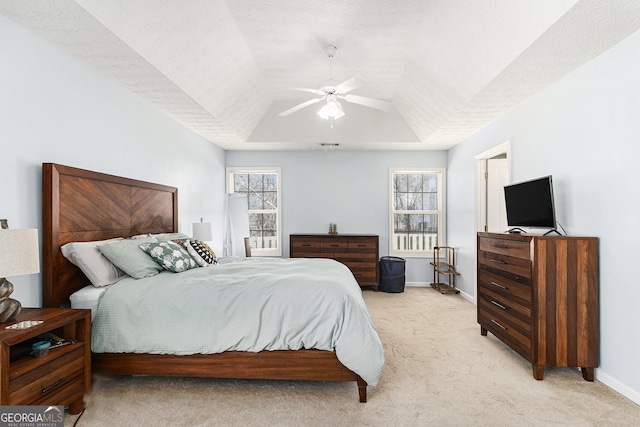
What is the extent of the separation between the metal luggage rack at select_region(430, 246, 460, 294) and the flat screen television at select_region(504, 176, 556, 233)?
7.21 ft

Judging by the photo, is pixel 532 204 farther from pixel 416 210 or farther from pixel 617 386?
pixel 416 210

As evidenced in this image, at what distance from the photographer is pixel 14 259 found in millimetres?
1649

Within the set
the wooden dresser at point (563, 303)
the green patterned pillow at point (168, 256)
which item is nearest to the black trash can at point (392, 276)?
the wooden dresser at point (563, 303)

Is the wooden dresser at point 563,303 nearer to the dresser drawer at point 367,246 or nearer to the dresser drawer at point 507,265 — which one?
the dresser drawer at point 507,265

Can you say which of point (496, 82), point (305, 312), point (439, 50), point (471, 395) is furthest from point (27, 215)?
point (496, 82)

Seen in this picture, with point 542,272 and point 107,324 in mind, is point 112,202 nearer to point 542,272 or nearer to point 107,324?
point 107,324

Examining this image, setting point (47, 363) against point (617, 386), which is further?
point (617, 386)

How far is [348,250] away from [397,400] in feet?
10.8

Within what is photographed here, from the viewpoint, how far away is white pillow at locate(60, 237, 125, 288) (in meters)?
2.40

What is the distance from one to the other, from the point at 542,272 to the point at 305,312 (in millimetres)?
1773

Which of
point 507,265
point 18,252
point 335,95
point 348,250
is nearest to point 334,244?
point 348,250

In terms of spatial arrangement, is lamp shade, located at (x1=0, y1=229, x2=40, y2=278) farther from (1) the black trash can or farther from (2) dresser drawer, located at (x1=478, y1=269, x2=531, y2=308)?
(1) the black trash can

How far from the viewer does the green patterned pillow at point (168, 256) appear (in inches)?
108

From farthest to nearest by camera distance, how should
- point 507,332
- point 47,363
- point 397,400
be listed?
point 507,332 → point 397,400 → point 47,363
